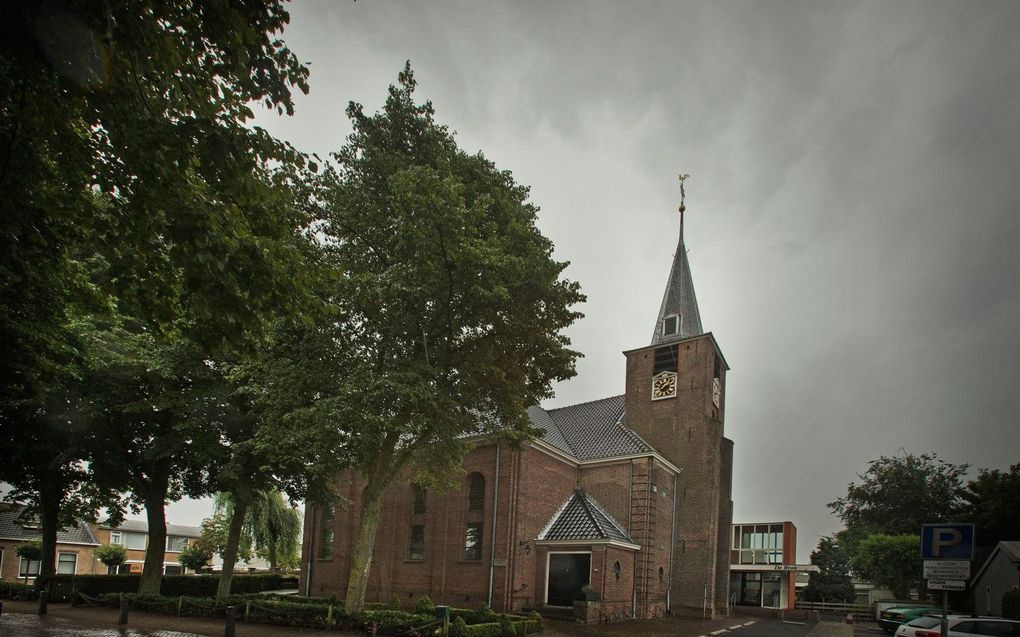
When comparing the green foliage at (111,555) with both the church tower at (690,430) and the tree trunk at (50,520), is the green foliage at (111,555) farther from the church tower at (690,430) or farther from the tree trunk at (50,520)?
the church tower at (690,430)

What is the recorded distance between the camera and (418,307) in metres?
17.5

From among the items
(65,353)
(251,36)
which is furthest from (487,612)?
(251,36)

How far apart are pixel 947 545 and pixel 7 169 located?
45.6ft

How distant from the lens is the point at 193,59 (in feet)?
27.4

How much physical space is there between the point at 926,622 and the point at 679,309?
794 inches

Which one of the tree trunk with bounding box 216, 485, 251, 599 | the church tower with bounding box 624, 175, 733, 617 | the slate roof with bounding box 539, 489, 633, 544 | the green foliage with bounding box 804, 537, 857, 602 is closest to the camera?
the tree trunk with bounding box 216, 485, 251, 599

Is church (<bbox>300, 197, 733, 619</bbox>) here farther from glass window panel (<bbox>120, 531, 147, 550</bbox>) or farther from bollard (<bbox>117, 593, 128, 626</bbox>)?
glass window panel (<bbox>120, 531, 147, 550</bbox>)

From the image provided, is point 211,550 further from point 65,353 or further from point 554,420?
point 65,353

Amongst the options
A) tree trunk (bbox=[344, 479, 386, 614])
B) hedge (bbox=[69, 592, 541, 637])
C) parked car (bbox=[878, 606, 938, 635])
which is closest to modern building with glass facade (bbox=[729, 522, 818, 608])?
parked car (bbox=[878, 606, 938, 635])

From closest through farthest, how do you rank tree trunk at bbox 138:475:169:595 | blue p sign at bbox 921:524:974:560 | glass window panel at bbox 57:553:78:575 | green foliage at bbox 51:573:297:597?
blue p sign at bbox 921:524:974:560 < tree trunk at bbox 138:475:169:595 < green foliage at bbox 51:573:297:597 < glass window panel at bbox 57:553:78:575

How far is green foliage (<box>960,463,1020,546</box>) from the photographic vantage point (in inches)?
1599

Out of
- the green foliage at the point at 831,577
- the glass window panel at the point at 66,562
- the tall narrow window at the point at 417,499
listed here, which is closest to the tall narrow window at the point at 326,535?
the tall narrow window at the point at 417,499

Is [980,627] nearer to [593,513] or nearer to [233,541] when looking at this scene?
[593,513]

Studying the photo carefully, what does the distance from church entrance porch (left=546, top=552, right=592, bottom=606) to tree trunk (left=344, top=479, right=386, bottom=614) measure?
10534 millimetres
